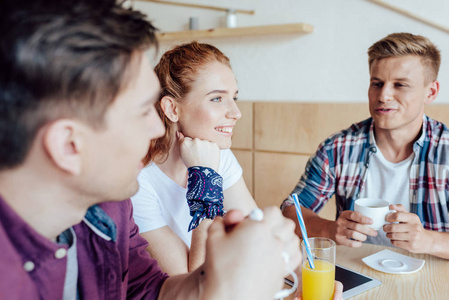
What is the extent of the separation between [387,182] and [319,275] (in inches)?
35.3

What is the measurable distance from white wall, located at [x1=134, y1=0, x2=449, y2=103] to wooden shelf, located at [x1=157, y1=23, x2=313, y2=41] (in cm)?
10

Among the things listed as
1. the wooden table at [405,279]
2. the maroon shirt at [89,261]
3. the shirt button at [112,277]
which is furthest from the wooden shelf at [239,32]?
the shirt button at [112,277]

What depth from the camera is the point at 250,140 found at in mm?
3111

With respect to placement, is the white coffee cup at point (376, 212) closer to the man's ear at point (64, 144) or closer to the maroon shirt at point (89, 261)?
the maroon shirt at point (89, 261)

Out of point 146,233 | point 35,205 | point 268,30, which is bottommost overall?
point 146,233

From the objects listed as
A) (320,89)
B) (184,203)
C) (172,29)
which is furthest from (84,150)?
(172,29)

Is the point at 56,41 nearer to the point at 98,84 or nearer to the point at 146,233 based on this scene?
the point at 98,84

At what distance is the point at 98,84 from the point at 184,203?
90 cm

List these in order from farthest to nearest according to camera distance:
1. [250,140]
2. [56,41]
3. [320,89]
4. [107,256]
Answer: [250,140] < [320,89] < [107,256] < [56,41]

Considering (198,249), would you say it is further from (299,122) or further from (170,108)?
(299,122)

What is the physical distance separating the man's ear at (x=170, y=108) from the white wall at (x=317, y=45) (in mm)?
1404

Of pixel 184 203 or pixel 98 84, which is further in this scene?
pixel 184 203

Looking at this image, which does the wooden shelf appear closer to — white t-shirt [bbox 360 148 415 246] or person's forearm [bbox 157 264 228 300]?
white t-shirt [bbox 360 148 415 246]

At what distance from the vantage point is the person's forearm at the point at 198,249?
48.8 inches
